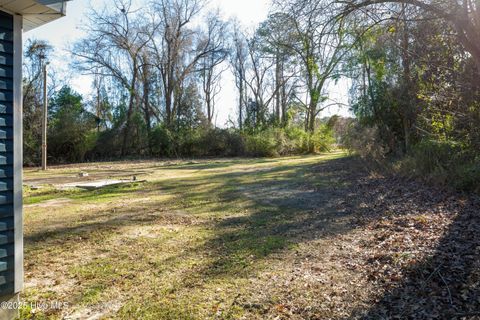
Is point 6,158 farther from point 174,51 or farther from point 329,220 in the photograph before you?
point 174,51

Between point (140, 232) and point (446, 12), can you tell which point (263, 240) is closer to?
point (140, 232)

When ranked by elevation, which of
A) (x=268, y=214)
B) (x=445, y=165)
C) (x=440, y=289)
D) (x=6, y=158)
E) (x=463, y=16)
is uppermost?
(x=463, y=16)

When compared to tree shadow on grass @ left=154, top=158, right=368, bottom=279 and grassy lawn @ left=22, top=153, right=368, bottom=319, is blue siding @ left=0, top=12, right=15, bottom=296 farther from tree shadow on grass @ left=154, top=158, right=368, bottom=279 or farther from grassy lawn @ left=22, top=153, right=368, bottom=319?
tree shadow on grass @ left=154, top=158, right=368, bottom=279

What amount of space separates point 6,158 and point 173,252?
1968 mm

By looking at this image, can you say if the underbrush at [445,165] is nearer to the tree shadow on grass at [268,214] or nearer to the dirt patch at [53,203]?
the tree shadow on grass at [268,214]

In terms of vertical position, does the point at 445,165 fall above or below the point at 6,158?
below

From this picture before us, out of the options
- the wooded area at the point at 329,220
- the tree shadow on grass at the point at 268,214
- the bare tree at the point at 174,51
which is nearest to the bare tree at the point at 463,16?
the wooded area at the point at 329,220

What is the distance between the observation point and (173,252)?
4062 millimetres

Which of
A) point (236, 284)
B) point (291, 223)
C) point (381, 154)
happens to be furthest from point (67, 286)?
point (381, 154)

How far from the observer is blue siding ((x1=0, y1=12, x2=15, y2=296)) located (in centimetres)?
278

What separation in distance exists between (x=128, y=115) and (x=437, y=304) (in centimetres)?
2351

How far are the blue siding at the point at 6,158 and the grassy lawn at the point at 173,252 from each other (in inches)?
15.1

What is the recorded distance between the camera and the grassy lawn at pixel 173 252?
2.88 m

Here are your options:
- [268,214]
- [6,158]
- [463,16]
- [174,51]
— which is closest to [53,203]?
[268,214]
